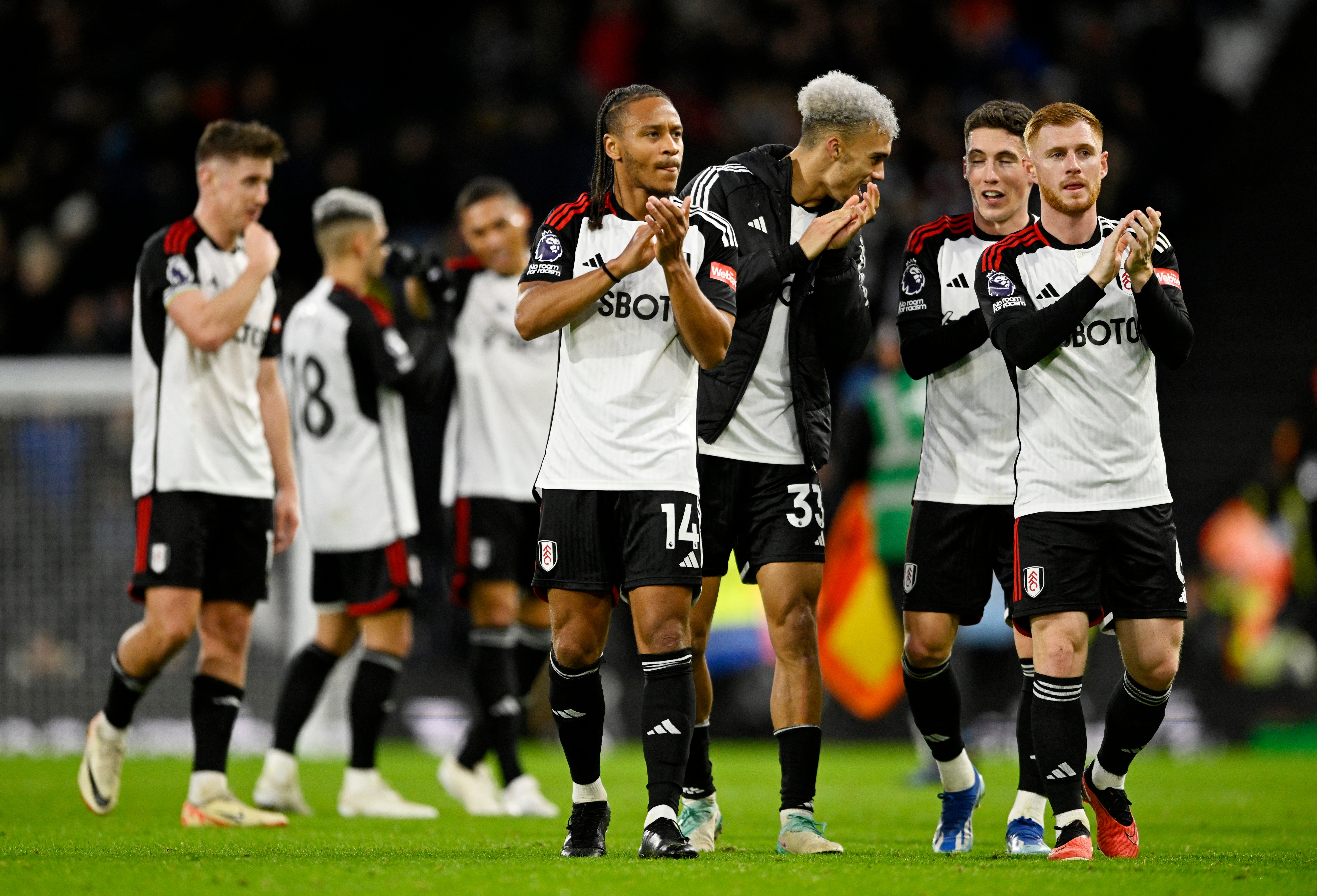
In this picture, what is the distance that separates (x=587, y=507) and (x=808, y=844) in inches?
53.3

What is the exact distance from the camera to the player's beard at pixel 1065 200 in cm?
539

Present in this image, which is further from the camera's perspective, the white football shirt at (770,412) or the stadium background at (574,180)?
the stadium background at (574,180)

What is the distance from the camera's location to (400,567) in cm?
754

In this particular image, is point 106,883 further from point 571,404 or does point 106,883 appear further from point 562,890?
point 571,404

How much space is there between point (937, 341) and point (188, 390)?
9.84 feet

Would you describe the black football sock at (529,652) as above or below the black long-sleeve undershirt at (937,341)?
below

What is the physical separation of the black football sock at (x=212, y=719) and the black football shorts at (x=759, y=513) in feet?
7.39

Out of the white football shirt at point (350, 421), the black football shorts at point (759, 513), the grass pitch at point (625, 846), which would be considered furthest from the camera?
the white football shirt at point (350, 421)

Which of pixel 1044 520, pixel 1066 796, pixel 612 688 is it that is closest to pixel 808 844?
pixel 1066 796

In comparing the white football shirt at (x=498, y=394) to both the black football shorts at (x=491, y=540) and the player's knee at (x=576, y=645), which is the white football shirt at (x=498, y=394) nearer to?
the black football shorts at (x=491, y=540)

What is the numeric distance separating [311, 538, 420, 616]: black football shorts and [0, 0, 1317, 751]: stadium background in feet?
12.7

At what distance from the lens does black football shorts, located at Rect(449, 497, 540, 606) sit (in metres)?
7.80

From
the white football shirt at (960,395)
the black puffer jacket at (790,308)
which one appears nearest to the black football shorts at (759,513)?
the black puffer jacket at (790,308)

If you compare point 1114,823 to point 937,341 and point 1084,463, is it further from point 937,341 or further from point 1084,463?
point 937,341
